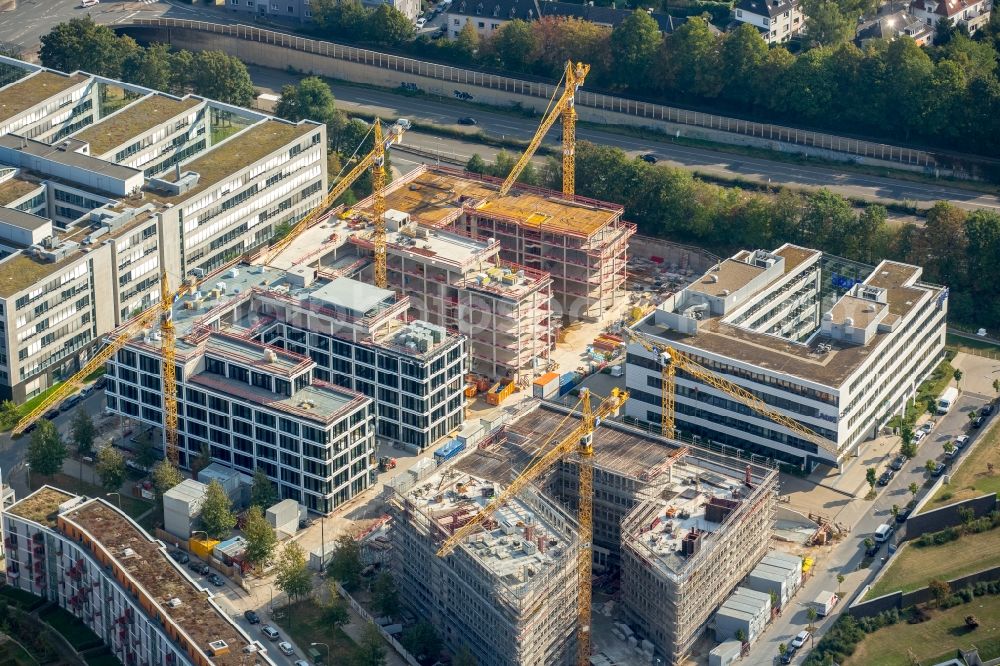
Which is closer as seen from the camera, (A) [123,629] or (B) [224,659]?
(B) [224,659]

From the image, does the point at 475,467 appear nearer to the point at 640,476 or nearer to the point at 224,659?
the point at 640,476

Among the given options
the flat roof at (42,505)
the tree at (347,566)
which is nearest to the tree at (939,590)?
the tree at (347,566)

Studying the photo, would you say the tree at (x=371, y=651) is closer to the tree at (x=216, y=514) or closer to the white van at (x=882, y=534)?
the tree at (x=216, y=514)

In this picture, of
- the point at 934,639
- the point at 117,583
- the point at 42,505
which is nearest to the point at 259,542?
the point at 117,583

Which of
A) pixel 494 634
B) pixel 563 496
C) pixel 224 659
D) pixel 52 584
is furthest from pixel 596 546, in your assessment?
pixel 52 584

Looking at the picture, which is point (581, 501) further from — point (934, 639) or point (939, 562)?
point (939, 562)
